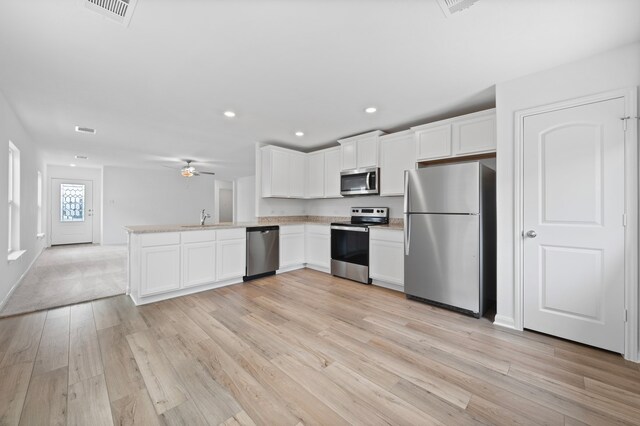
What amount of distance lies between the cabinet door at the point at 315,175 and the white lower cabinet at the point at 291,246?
2.38ft

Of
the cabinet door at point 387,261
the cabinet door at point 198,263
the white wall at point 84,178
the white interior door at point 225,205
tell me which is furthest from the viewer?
the white interior door at point 225,205

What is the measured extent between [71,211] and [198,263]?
23.8ft

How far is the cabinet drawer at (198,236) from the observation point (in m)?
3.40

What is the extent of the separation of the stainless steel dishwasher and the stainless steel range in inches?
37.7

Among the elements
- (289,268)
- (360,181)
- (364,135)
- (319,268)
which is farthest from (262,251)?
(364,135)

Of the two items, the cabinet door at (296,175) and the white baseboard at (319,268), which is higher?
the cabinet door at (296,175)

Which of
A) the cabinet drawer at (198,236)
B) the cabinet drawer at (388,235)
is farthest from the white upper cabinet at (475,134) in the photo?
the cabinet drawer at (198,236)

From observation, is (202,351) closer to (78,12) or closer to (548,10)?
(78,12)

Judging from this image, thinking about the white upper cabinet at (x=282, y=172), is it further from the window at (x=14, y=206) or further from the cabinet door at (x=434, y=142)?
the window at (x=14, y=206)

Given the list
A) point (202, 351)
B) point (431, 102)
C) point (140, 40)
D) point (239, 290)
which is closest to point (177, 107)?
point (140, 40)

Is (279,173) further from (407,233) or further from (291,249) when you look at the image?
(407,233)

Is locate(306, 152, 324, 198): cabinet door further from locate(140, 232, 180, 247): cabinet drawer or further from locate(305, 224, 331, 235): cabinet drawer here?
locate(140, 232, 180, 247): cabinet drawer

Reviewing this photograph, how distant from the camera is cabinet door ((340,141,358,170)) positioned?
4.31 meters

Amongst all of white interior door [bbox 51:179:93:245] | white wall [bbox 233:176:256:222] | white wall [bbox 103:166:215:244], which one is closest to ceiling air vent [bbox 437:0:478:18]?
white wall [bbox 233:176:256:222]
